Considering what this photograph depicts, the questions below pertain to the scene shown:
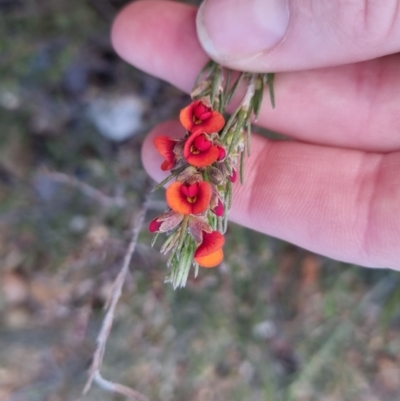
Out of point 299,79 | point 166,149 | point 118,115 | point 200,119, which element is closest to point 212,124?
point 200,119

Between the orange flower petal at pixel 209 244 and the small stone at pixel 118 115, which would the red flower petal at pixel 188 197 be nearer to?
the orange flower petal at pixel 209 244

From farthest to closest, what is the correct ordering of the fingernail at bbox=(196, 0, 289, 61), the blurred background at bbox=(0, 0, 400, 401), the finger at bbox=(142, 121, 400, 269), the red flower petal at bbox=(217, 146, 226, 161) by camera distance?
the blurred background at bbox=(0, 0, 400, 401) < the finger at bbox=(142, 121, 400, 269) < the fingernail at bbox=(196, 0, 289, 61) < the red flower petal at bbox=(217, 146, 226, 161)

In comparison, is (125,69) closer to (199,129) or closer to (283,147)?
(283,147)

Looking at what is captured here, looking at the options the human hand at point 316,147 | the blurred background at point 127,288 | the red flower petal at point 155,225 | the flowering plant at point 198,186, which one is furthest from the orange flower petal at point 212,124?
the blurred background at point 127,288

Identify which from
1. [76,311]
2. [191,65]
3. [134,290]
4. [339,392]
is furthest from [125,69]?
[339,392]

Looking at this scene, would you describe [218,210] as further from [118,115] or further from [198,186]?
[118,115]

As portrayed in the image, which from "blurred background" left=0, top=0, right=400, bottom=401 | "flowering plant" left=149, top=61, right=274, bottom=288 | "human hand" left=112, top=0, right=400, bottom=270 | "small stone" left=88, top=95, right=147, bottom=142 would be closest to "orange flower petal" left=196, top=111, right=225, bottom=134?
"flowering plant" left=149, top=61, right=274, bottom=288

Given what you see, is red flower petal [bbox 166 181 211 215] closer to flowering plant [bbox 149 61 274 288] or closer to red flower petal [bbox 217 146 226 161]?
flowering plant [bbox 149 61 274 288]

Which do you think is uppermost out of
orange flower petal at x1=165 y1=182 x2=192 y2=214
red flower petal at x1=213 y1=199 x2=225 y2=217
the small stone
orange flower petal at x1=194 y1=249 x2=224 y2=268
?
orange flower petal at x1=165 y1=182 x2=192 y2=214
